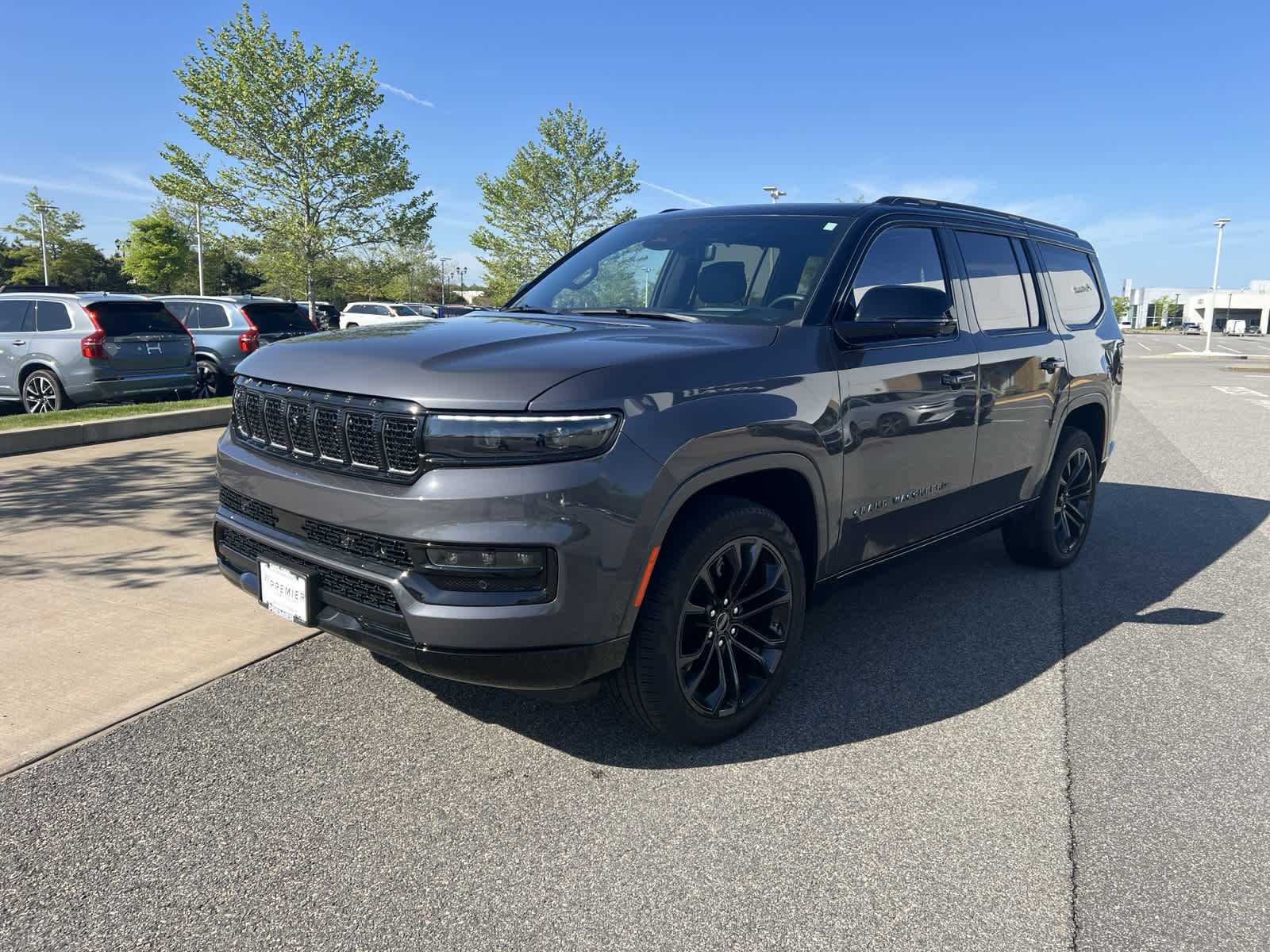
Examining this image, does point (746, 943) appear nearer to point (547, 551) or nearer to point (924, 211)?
point (547, 551)

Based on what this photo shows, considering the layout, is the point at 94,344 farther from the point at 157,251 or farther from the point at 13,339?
the point at 157,251

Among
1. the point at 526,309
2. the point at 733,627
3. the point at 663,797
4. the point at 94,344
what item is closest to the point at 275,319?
the point at 94,344

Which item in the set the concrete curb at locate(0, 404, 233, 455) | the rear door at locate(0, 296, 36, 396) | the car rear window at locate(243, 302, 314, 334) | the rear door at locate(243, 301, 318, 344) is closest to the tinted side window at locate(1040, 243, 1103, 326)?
the concrete curb at locate(0, 404, 233, 455)

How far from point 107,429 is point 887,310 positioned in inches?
347

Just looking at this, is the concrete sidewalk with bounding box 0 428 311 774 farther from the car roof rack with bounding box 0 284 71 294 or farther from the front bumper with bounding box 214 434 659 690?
the car roof rack with bounding box 0 284 71 294

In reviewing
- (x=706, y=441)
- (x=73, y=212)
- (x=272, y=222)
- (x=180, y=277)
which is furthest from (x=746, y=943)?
(x=73, y=212)

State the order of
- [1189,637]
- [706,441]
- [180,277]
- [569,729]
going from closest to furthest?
[706,441], [569,729], [1189,637], [180,277]

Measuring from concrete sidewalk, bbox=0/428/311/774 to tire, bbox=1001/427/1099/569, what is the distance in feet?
13.2

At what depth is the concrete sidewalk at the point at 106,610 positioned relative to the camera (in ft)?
11.7

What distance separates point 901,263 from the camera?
4.05 m

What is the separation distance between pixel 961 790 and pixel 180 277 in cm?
7354

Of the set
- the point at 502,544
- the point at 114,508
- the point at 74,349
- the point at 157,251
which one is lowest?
the point at 114,508

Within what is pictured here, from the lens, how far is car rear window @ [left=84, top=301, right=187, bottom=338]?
38.0 feet

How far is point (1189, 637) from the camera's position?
15.1ft
